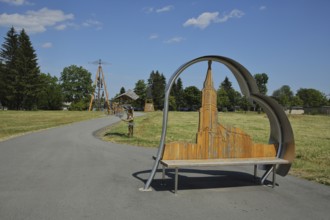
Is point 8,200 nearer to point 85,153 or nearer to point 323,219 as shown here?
point 323,219

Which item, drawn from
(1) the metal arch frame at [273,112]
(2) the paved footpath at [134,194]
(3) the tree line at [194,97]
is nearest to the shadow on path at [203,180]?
(2) the paved footpath at [134,194]

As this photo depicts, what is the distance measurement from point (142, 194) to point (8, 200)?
2364mm

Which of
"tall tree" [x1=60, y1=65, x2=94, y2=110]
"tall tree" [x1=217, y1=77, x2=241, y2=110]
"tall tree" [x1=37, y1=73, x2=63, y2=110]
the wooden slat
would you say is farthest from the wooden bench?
"tall tree" [x1=217, y1=77, x2=241, y2=110]

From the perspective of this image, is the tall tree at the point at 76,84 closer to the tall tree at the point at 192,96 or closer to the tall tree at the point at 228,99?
the tall tree at the point at 192,96

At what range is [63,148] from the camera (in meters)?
13.2

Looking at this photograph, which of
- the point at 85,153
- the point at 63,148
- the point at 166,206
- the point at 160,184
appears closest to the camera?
the point at 166,206

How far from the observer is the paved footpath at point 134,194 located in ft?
18.1

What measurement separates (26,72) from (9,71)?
3.14 m

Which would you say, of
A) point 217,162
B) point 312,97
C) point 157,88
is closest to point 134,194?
point 217,162

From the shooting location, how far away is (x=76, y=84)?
10431 cm

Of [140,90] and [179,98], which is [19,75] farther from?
[179,98]

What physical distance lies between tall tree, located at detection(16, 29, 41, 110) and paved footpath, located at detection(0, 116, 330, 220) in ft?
207

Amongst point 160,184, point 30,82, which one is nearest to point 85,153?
point 160,184

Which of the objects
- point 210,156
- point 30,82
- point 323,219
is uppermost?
point 30,82
